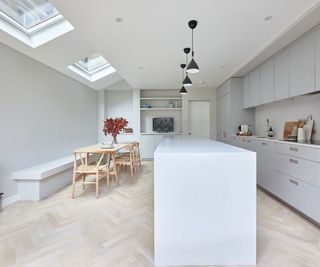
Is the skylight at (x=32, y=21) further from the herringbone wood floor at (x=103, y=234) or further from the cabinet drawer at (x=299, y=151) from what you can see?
the cabinet drawer at (x=299, y=151)

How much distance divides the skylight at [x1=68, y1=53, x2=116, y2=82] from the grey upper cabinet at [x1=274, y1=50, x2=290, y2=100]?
13.2 ft

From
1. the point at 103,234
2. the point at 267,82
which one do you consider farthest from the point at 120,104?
the point at 103,234

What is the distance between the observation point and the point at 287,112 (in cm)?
337

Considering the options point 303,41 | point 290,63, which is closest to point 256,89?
point 290,63

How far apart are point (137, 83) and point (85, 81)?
4.84 ft

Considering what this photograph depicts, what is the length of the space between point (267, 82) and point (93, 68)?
4.37 meters

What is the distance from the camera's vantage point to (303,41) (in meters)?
2.57

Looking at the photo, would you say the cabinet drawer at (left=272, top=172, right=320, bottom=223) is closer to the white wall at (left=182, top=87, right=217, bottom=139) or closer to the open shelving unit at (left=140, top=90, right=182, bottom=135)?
the white wall at (left=182, top=87, right=217, bottom=139)

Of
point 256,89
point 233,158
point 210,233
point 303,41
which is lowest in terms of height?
point 210,233

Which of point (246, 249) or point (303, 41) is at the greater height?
point (303, 41)

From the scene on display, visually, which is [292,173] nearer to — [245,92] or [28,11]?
[245,92]

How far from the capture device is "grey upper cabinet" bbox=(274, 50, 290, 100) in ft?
9.62

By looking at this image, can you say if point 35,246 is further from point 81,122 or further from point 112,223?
point 81,122

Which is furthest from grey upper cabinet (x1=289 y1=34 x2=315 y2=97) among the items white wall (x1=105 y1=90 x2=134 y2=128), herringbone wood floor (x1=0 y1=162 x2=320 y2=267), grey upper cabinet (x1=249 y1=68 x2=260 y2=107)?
white wall (x1=105 y1=90 x2=134 y2=128)
